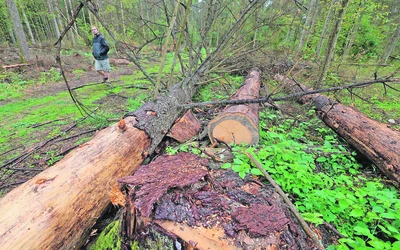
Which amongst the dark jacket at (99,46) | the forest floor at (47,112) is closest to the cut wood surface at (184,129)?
the forest floor at (47,112)

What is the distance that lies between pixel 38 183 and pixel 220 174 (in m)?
1.48

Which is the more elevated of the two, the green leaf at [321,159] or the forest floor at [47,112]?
the green leaf at [321,159]

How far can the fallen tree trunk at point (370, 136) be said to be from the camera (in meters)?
2.27

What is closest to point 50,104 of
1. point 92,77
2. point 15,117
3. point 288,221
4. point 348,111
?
point 15,117

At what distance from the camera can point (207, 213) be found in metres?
1.38

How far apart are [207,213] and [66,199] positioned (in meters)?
1.04

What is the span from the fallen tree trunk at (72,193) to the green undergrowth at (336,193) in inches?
42.0

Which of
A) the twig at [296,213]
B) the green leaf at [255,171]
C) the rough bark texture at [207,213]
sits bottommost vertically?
the twig at [296,213]

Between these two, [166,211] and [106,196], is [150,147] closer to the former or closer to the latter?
[106,196]

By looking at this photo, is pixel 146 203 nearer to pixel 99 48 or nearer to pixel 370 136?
pixel 370 136

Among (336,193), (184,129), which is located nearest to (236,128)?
(184,129)

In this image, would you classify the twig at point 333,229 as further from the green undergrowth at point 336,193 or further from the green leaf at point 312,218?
the green leaf at point 312,218

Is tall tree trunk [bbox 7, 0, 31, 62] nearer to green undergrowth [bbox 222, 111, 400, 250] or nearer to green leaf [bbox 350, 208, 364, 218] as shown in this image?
green undergrowth [bbox 222, 111, 400, 250]

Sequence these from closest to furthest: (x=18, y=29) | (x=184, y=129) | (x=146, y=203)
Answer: (x=146, y=203) → (x=184, y=129) → (x=18, y=29)
